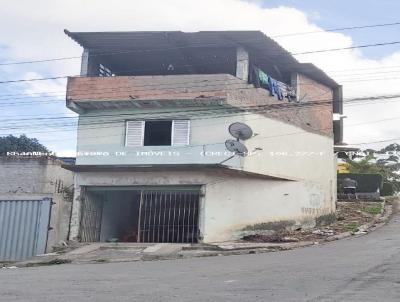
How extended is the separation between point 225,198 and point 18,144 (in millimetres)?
18625

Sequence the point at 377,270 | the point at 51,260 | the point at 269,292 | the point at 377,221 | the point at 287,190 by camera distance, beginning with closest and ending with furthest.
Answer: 1. the point at 269,292
2. the point at 377,270
3. the point at 51,260
4. the point at 287,190
5. the point at 377,221

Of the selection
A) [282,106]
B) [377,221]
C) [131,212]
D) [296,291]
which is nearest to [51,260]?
[131,212]

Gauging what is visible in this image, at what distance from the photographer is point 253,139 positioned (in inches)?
701

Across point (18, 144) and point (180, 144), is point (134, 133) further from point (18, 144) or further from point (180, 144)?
point (18, 144)

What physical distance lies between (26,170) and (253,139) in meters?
10.2

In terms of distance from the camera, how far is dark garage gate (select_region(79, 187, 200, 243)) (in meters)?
17.0

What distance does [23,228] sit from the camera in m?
16.9

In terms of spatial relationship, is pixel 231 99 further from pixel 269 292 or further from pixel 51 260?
pixel 269 292

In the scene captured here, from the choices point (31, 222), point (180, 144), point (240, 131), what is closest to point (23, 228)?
point (31, 222)

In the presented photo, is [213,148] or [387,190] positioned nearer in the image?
[213,148]

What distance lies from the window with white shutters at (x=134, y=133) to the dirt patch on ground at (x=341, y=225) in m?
5.04

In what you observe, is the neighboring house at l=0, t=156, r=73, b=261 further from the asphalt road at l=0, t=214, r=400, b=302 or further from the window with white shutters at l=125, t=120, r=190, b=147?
the asphalt road at l=0, t=214, r=400, b=302

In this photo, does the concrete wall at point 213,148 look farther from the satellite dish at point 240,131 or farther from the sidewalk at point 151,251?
the sidewalk at point 151,251

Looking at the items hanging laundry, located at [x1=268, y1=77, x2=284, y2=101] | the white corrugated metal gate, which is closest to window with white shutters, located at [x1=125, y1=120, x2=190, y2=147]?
the white corrugated metal gate
